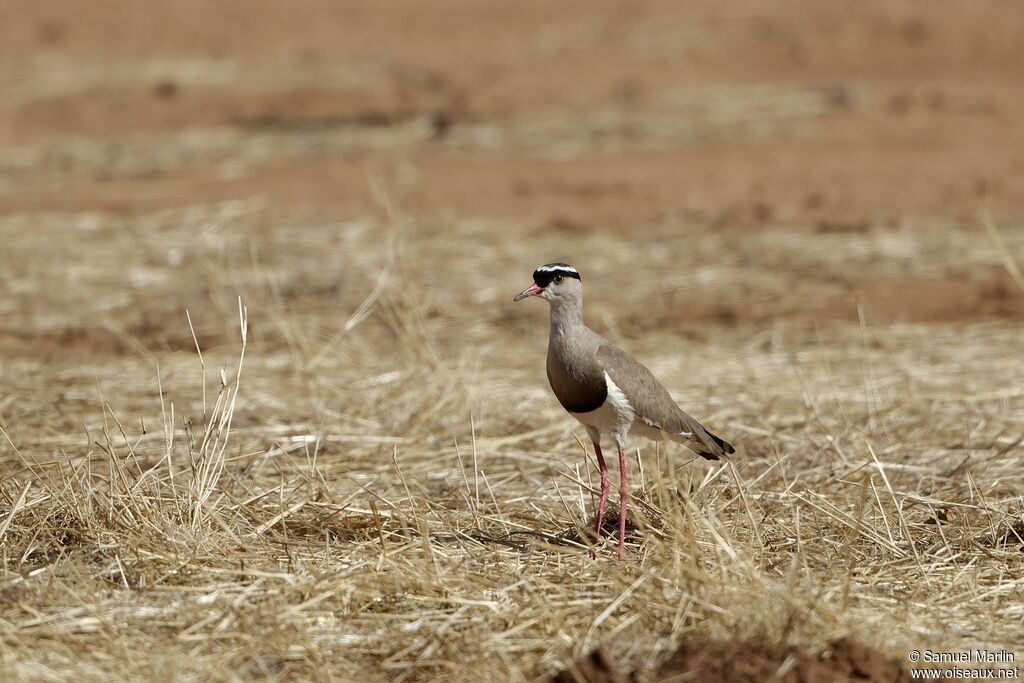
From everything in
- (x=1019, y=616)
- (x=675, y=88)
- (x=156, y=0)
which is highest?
(x=156, y=0)

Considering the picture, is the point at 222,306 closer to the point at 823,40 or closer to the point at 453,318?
the point at 453,318

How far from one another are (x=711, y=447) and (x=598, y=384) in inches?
24.9

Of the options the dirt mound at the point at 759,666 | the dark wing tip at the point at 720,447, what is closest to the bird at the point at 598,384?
the dark wing tip at the point at 720,447

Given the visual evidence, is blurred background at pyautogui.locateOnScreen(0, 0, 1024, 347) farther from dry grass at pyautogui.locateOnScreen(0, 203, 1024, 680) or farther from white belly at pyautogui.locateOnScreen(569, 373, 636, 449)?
white belly at pyautogui.locateOnScreen(569, 373, 636, 449)

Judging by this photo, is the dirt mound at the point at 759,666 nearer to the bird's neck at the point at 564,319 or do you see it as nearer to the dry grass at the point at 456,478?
the dry grass at the point at 456,478

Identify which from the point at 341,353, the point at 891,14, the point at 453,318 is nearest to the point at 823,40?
the point at 891,14

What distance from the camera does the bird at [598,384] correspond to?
4.79 m

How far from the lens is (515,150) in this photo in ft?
50.6

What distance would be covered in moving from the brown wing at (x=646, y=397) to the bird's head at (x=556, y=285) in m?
0.23

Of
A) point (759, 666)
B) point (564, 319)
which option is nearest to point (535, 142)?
point (564, 319)

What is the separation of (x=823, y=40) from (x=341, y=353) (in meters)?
13.6

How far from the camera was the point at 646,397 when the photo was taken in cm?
489

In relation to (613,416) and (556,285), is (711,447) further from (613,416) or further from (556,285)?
(556,285)

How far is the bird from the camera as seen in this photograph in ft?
15.7
